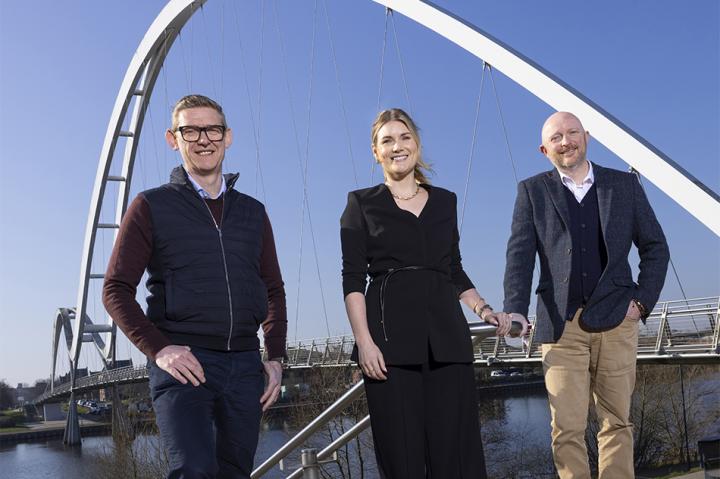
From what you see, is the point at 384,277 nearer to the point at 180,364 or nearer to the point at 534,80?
the point at 180,364

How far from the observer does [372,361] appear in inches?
85.9

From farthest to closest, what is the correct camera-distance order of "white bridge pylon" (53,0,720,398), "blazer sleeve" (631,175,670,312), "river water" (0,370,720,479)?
"river water" (0,370,720,479) < "white bridge pylon" (53,0,720,398) < "blazer sleeve" (631,175,670,312)

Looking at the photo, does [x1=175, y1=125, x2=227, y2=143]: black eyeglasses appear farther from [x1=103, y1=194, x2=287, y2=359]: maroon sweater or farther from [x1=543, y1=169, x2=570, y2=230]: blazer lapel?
[x1=543, y1=169, x2=570, y2=230]: blazer lapel

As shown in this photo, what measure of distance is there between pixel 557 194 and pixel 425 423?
110cm

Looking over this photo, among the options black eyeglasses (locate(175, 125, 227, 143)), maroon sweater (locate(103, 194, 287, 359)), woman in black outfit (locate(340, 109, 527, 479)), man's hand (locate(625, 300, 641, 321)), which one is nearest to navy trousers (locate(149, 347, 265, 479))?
maroon sweater (locate(103, 194, 287, 359))

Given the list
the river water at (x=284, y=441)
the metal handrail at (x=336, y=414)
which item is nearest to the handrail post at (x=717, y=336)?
the river water at (x=284, y=441)

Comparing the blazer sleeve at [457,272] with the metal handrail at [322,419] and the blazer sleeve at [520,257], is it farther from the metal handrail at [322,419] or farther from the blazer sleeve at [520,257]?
the metal handrail at [322,419]

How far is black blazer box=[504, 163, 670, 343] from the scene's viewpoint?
2.70 m

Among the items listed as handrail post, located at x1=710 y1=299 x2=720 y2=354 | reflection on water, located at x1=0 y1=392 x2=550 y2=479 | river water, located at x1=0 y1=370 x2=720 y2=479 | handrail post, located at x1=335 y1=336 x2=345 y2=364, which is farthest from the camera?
reflection on water, located at x1=0 y1=392 x2=550 y2=479

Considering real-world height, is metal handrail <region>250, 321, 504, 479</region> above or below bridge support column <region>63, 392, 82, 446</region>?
above

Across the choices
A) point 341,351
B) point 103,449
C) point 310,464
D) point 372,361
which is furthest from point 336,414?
point 103,449

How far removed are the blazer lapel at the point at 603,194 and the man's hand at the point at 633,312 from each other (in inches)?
10.8

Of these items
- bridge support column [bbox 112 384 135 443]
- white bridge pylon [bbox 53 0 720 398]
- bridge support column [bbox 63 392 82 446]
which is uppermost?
white bridge pylon [bbox 53 0 720 398]

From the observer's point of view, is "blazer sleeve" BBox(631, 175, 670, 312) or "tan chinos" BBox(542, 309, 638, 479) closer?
"tan chinos" BBox(542, 309, 638, 479)
